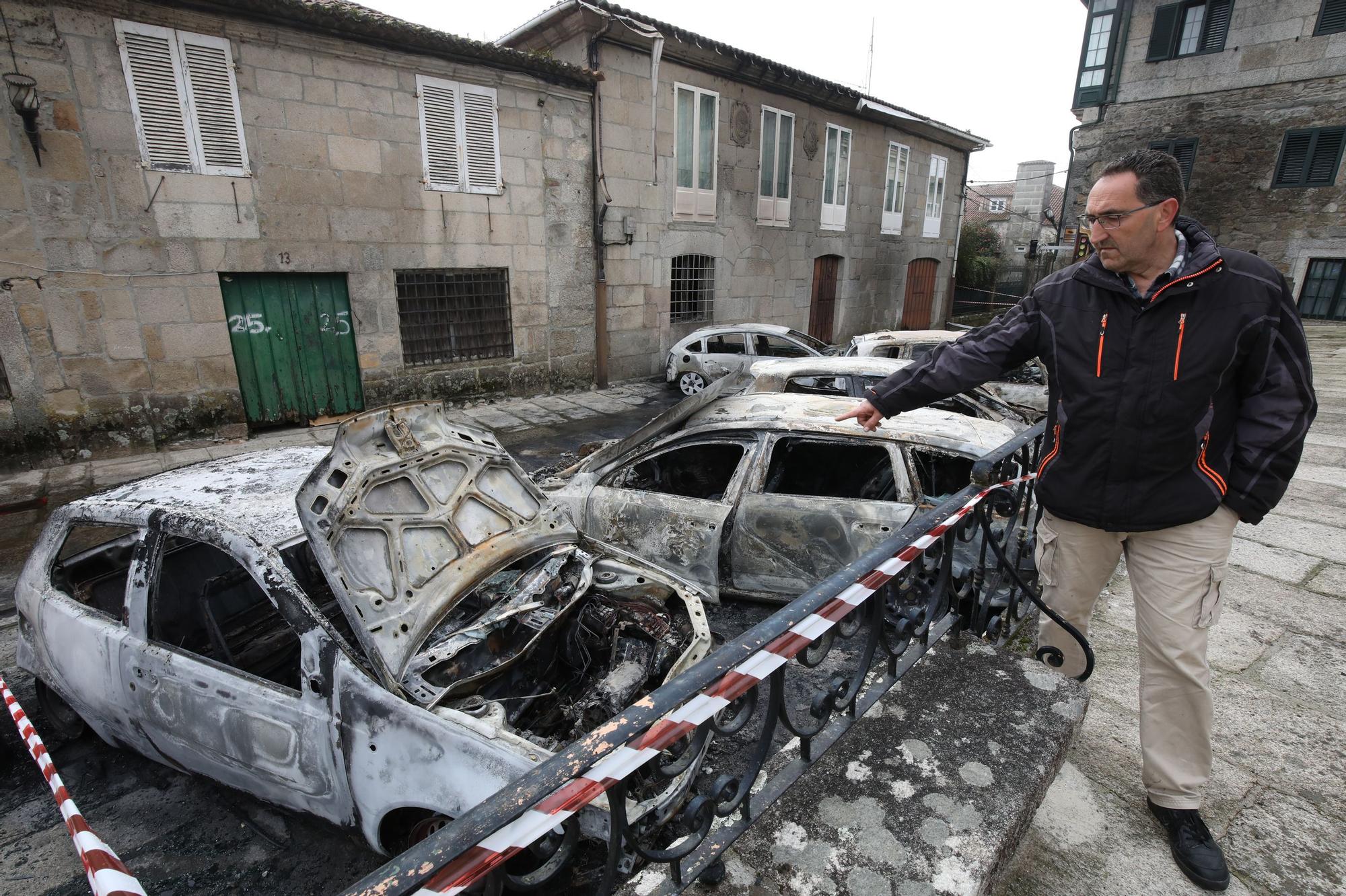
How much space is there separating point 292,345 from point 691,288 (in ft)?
26.9

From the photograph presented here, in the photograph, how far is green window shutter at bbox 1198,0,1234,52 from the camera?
58.7 feet

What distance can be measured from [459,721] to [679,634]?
1.21m

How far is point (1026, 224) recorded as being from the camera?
94.3 ft

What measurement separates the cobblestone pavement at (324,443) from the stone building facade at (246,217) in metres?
0.33

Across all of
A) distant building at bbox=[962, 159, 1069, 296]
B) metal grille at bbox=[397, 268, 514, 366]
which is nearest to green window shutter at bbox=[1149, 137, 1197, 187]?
distant building at bbox=[962, 159, 1069, 296]

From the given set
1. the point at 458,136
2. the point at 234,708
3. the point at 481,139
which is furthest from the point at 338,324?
the point at 234,708

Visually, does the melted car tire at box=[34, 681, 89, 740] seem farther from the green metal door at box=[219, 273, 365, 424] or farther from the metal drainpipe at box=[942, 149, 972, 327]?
the metal drainpipe at box=[942, 149, 972, 327]

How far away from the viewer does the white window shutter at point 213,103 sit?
8188 mm

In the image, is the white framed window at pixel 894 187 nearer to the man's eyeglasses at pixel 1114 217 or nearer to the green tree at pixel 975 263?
the green tree at pixel 975 263

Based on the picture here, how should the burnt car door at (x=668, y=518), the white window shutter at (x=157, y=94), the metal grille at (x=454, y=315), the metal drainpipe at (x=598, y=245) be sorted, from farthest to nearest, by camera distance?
the metal drainpipe at (x=598, y=245) < the metal grille at (x=454, y=315) < the white window shutter at (x=157, y=94) < the burnt car door at (x=668, y=518)

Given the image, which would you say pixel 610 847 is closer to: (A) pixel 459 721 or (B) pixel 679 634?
(A) pixel 459 721

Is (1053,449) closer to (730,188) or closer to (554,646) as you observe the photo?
(554,646)

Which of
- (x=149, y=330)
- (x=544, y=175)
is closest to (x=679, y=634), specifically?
(x=149, y=330)

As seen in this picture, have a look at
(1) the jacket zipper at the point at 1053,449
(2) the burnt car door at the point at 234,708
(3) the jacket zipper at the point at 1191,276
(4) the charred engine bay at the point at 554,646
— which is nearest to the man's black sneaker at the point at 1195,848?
(1) the jacket zipper at the point at 1053,449
